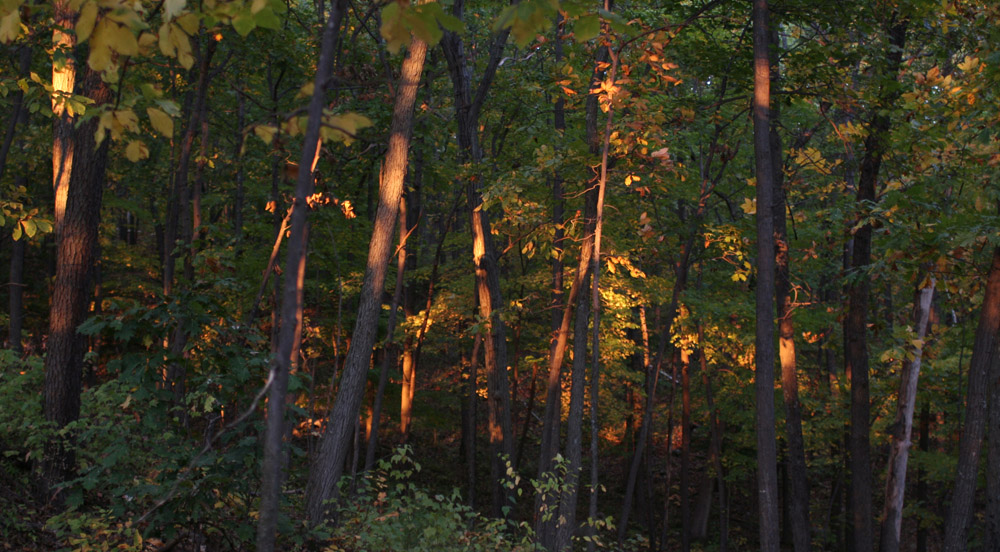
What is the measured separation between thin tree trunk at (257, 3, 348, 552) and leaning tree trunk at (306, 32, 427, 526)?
513 cm

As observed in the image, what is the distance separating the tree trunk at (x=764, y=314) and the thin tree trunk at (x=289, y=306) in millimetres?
7762

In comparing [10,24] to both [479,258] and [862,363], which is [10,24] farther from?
[862,363]

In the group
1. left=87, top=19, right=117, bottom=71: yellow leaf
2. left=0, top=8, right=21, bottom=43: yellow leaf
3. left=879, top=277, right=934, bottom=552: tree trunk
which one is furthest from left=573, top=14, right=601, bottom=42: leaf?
left=879, top=277, right=934, bottom=552: tree trunk

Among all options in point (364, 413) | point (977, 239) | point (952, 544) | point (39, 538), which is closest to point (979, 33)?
point (977, 239)

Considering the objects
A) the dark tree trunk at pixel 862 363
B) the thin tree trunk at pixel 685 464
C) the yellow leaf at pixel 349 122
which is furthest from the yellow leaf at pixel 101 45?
the thin tree trunk at pixel 685 464

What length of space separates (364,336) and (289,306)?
5.49 metres

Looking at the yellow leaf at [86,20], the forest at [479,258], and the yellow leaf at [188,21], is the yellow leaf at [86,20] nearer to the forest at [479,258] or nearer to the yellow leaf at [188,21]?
the forest at [479,258]

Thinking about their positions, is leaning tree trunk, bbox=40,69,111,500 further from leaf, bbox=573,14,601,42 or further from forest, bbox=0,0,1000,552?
leaf, bbox=573,14,601,42

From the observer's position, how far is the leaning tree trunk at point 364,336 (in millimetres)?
7340

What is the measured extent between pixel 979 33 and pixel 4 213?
11693 millimetres

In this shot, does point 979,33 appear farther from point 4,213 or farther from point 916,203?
point 4,213

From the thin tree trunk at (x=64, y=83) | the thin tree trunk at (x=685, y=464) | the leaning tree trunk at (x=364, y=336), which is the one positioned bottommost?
the thin tree trunk at (x=685, y=464)

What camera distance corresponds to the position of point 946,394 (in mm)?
18172

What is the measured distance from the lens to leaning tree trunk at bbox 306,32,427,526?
7340 millimetres
